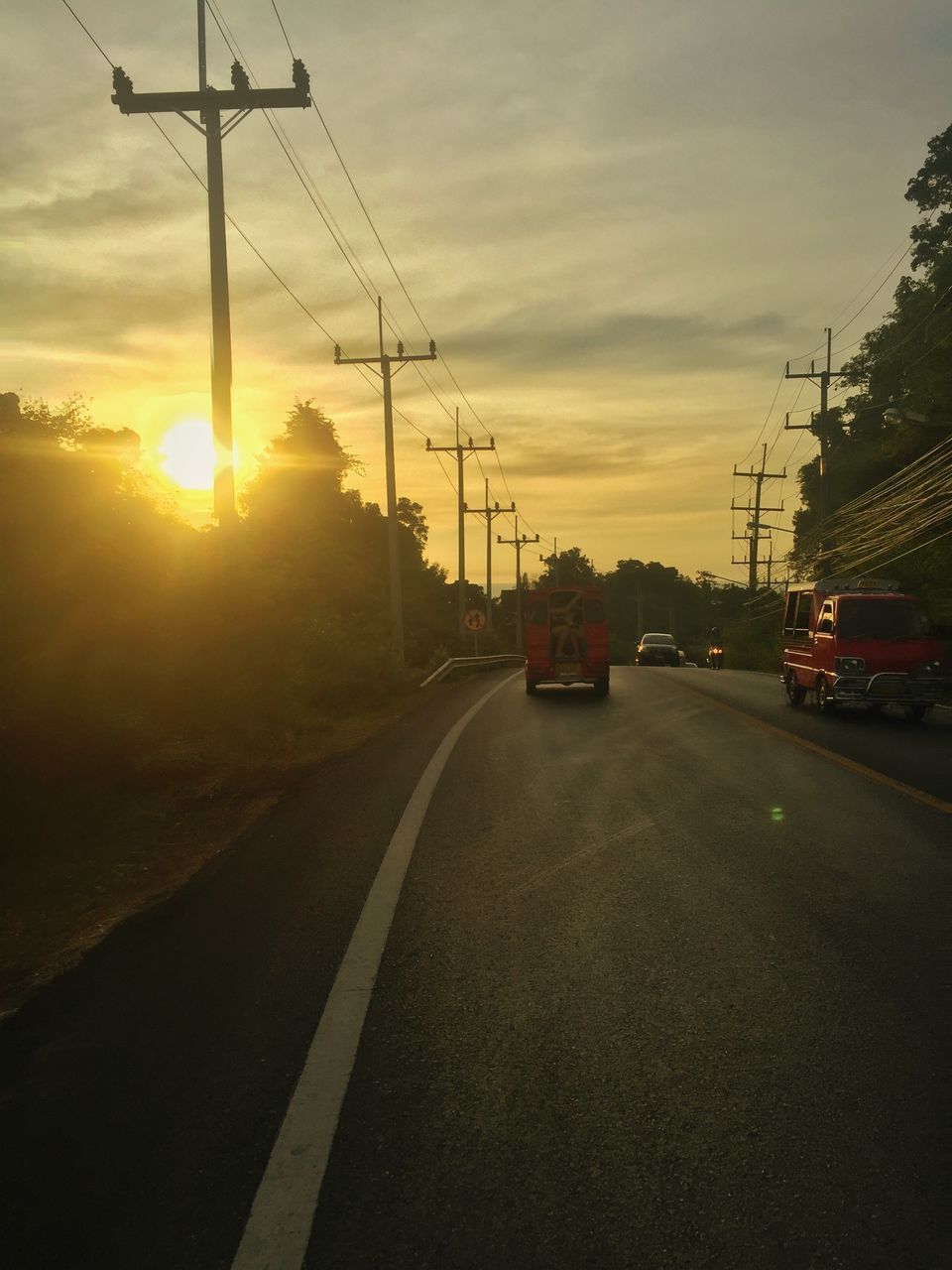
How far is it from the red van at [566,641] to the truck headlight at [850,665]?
699 centimetres

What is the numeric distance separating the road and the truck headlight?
30.7ft

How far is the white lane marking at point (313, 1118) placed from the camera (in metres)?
2.96

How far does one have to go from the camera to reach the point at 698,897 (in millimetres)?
6422

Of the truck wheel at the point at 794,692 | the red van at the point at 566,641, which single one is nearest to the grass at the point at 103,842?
the truck wheel at the point at 794,692

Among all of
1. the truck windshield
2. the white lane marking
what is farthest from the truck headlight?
the white lane marking

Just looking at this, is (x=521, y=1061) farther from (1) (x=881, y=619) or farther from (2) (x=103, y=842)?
(1) (x=881, y=619)

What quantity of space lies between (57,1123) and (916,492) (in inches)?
1448

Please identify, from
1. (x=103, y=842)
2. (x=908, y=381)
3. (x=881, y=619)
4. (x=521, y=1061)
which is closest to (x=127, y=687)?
(x=103, y=842)

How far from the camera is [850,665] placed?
1756 cm

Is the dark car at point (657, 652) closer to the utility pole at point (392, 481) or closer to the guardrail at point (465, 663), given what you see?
the guardrail at point (465, 663)

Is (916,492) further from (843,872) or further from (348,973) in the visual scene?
(348,973)

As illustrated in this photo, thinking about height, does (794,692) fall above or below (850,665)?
below

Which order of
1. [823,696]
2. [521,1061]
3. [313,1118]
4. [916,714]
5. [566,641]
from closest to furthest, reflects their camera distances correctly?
[313,1118] < [521,1061] < [916,714] < [823,696] < [566,641]

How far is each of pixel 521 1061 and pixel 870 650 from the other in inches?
586
